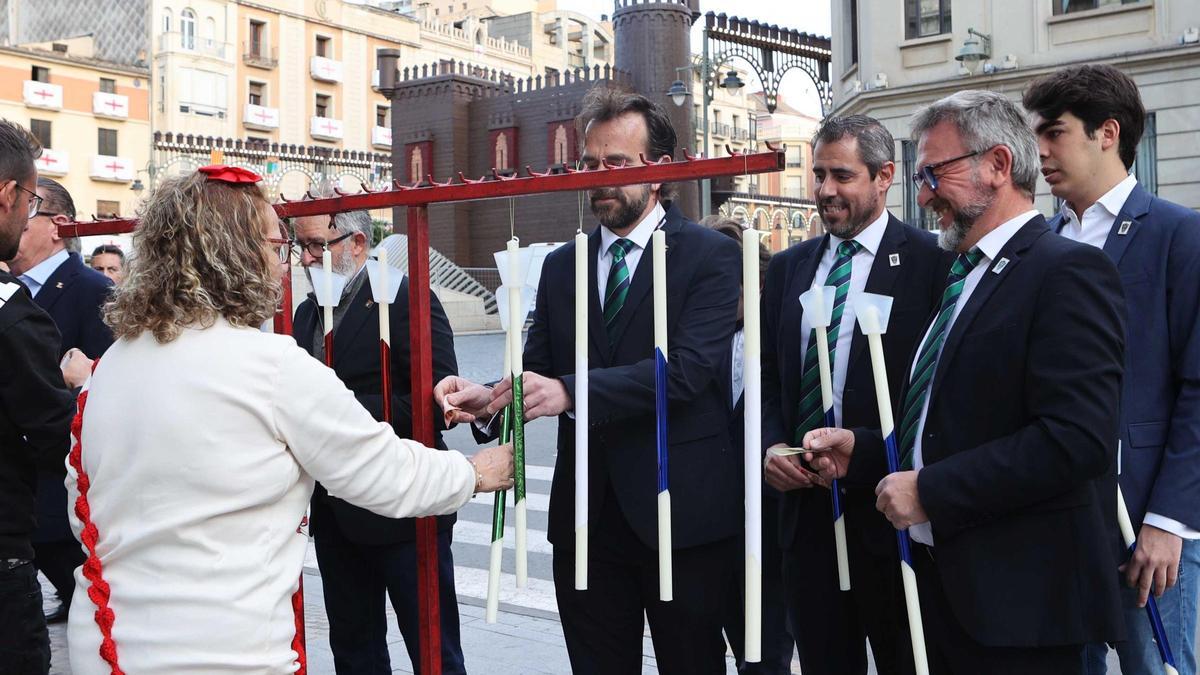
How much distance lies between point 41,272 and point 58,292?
142mm

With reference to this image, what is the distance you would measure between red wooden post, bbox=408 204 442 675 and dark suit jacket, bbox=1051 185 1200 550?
5.79ft

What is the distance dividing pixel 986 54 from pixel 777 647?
17492mm

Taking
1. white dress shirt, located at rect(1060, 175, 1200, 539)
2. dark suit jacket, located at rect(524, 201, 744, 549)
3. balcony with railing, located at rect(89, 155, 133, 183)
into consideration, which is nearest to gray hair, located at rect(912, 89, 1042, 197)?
white dress shirt, located at rect(1060, 175, 1200, 539)

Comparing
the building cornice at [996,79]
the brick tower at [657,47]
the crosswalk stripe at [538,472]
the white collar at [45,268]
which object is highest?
the brick tower at [657,47]

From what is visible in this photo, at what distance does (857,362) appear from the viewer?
10.1 feet

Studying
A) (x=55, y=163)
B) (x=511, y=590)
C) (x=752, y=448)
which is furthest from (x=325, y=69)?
(x=752, y=448)

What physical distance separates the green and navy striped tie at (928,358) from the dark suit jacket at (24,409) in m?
2.11

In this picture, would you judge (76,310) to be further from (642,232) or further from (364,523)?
(642,232)

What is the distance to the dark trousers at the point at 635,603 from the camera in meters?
2.97

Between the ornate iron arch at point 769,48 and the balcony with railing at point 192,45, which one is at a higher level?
the balcony with railing at point 192,45

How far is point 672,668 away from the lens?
3031mm

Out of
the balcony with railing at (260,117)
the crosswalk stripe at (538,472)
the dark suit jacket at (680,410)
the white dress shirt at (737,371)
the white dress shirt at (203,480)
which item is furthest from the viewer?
the balcony with railing at (260,117)

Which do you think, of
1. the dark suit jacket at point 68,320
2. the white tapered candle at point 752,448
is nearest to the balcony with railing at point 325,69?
the dark suit jacket at point 68,320

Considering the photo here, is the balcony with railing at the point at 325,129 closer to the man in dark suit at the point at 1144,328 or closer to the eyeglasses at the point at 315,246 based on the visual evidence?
the eyeglasses at the point at 315,246
